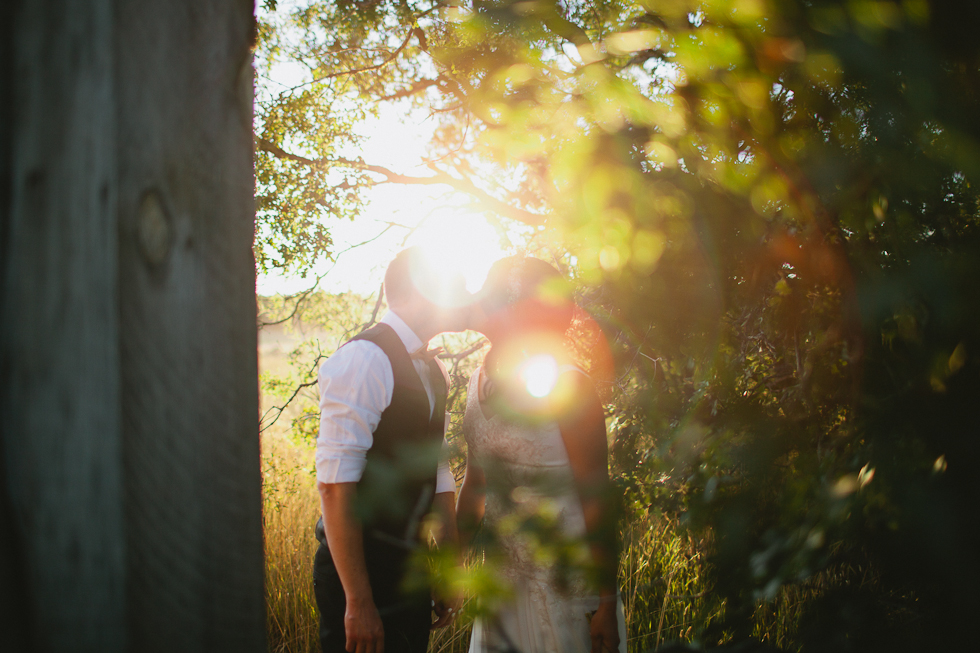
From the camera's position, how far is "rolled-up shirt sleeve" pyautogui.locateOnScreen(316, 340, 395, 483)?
1951mm

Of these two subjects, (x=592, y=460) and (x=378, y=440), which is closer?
(x=592, y=460)

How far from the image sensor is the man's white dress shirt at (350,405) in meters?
1.95

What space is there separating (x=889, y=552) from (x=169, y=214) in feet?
3.67

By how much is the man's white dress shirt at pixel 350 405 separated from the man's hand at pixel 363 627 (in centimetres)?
53

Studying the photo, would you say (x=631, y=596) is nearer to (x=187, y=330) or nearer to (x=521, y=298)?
(x=521, y=298)

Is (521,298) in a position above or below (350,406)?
above

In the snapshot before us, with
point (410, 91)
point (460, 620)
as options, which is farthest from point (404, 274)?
point (410, 91)

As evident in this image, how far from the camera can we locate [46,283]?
58 centimetres

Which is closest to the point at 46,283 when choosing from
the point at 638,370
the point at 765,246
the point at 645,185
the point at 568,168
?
the point at 568,168

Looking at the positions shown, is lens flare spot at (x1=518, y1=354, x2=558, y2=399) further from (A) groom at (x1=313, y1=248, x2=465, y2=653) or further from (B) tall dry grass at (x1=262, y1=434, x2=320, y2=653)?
(B) tall dry grass at (x1=262, y1=434, x2=320, y2=653)

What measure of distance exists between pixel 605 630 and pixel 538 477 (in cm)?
158

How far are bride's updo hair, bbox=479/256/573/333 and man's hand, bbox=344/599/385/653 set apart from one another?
1.30 meters

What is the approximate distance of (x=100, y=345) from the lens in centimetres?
58

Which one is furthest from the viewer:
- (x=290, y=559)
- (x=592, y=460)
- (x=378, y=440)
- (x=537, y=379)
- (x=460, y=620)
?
(x=290, y=559)
